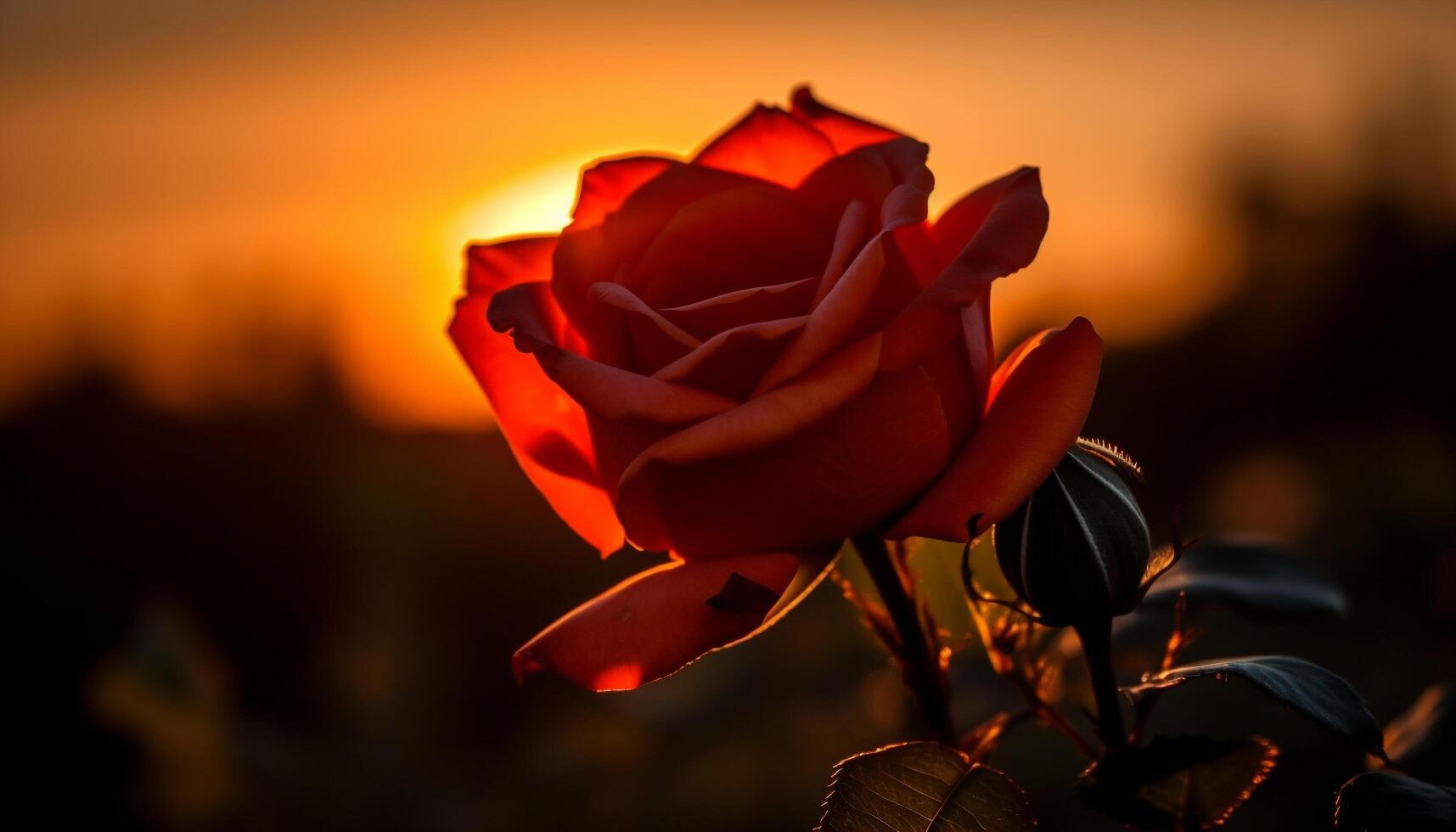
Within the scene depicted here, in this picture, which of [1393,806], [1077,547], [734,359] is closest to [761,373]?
[734,359]

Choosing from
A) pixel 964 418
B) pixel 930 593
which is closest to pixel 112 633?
pixel 930 593

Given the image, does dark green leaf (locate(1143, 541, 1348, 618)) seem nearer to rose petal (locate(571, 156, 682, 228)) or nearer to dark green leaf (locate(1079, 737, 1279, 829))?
dark green leaf (locate(1079, 737, 1279, 829))

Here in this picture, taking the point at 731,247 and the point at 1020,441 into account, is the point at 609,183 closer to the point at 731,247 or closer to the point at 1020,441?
the point at 731,247

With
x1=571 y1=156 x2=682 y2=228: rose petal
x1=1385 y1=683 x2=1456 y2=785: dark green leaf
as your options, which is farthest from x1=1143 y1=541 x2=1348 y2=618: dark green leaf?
x1=571 y1=156 x2=682 y2=228: rose petal

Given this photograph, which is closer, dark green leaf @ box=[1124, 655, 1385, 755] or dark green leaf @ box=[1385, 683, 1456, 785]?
dark green leaf @ box=[1124, 655, 1385, 755]

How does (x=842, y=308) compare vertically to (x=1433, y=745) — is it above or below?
above

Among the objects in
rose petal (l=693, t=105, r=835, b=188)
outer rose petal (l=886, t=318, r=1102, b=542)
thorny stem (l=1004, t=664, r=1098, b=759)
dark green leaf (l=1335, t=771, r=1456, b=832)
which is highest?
rose petal (l=693, t=105, r=835, b=188)

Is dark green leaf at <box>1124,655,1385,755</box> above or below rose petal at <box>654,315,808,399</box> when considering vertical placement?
below

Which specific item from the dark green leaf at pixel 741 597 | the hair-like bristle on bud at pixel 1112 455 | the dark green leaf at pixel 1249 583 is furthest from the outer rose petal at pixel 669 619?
the dark green leaf at pixel 1249 583
